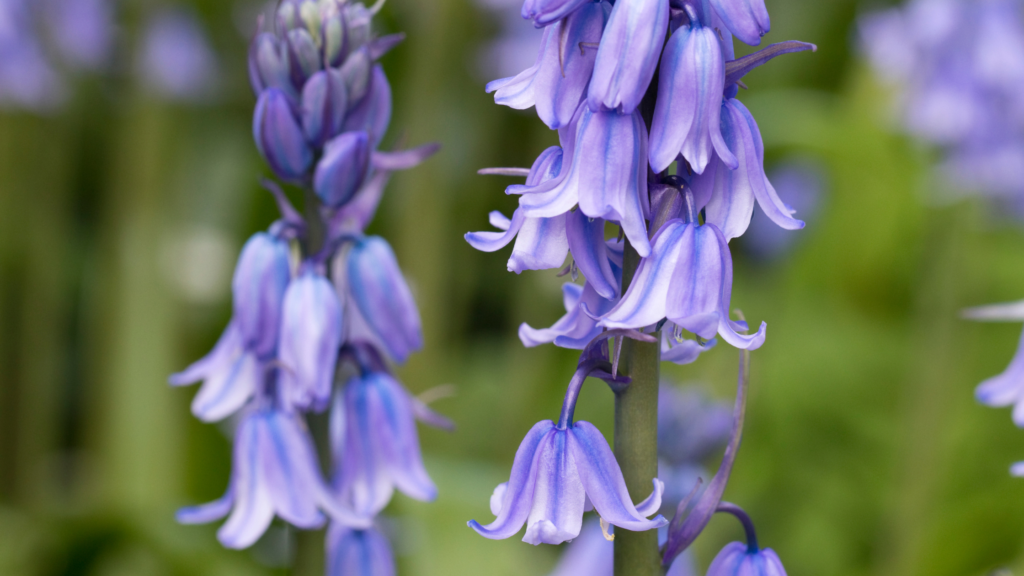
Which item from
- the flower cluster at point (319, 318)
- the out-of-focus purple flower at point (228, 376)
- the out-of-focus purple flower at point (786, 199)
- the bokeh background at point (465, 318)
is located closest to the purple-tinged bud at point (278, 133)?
the flower cluster at point (319, 318)

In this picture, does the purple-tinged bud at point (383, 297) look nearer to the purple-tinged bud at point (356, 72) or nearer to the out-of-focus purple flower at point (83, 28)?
the purple-tinged bud at point (356, 72)

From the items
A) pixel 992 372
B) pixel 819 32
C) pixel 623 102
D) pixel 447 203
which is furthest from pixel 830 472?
pixel 623 102

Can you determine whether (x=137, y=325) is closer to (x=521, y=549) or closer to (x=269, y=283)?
(x=521, y=549)

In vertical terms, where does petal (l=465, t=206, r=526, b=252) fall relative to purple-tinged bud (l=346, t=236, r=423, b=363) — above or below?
above

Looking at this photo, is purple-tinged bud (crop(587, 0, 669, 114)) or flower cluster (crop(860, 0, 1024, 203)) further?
flower cluster (crop(860, 0, 1024, 203))

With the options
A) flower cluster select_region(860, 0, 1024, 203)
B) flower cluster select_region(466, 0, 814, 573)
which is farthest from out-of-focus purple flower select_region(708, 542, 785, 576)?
flower cluster select_region(860, 0, 1024, 203)

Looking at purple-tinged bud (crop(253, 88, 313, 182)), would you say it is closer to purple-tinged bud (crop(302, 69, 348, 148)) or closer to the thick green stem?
purple-tinged bud (crop(302, 69, 348, 148))

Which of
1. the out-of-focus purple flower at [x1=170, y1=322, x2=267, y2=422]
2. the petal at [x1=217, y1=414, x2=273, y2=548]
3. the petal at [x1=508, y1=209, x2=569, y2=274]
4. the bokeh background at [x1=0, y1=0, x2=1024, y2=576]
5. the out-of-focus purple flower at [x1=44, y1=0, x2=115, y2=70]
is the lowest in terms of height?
the bokeh background at [x1=0, y1=0, x2=1024, y2=576]
